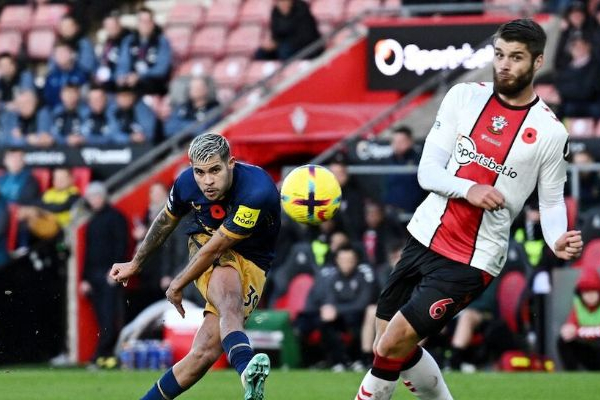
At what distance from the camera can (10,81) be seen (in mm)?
20703

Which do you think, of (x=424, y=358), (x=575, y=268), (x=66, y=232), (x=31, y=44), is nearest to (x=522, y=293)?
(x=575, y=268)

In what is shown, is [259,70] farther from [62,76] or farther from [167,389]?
[167,389]

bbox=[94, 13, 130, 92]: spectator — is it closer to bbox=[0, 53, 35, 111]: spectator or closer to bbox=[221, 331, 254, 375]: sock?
bbox=[0, 53, 35, 111]: spectator

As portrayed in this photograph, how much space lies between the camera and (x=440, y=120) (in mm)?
7727

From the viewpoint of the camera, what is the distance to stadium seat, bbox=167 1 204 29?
21484mm

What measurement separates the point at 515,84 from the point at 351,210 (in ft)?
26.0

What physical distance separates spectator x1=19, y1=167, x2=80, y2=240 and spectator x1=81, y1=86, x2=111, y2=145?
131 cm

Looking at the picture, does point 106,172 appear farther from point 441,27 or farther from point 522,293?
point 522,293

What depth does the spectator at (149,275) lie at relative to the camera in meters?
16.5

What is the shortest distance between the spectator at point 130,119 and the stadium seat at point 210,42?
2.34m

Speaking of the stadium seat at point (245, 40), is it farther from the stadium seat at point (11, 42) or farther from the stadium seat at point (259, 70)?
the stadium seat at point (11, 42)

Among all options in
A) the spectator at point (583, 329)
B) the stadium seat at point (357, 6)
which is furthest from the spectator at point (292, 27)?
the spectator at point (583, 329)

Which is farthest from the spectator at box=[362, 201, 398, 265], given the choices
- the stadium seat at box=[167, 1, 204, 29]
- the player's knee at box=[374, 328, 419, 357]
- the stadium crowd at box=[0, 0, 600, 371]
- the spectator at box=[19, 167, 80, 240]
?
the player's knee at box=[374, 328, 419, 357]

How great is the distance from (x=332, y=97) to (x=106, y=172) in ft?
9.51
